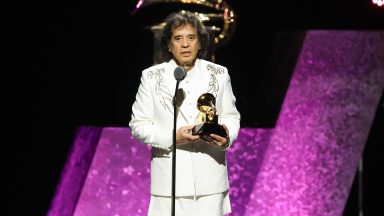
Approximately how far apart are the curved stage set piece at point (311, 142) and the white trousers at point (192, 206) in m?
0.81

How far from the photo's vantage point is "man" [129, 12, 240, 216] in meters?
2.60

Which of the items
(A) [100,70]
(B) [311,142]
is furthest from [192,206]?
(A) [100,70]

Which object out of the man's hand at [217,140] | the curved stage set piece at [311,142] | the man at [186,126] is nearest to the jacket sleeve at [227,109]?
the man at [186,126]

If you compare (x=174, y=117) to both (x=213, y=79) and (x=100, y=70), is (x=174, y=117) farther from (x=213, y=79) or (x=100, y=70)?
(x=100, y=70)

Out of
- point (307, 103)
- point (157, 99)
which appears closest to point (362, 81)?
point (307, 103)

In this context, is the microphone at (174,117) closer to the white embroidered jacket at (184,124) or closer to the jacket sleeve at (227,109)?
the white embroidered jacket at (184,124)

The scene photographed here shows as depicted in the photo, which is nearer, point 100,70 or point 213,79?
point 213,79

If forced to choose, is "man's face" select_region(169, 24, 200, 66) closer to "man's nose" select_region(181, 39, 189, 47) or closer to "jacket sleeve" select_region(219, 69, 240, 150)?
"man's nose" select_region(181, 39, 189, 47)

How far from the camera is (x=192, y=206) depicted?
8.55ft

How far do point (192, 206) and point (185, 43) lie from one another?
0.64 metres

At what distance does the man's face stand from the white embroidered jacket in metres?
0.05

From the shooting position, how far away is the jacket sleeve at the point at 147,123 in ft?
8.51

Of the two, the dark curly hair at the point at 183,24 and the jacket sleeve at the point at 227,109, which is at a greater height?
the dark curly hair at the point at 183,24

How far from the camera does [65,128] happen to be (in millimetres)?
3883
